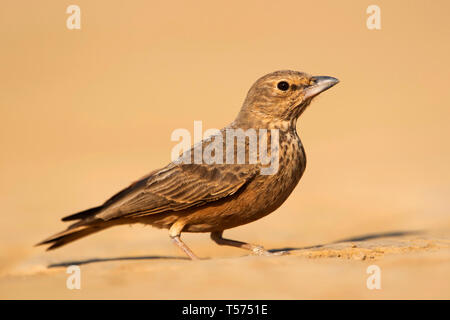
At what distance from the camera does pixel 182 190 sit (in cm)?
697

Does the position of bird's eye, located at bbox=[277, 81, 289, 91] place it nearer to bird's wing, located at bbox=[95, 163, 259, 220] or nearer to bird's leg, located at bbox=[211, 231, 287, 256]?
bird's wing, located at bbox=[95, 163, 259, 220]

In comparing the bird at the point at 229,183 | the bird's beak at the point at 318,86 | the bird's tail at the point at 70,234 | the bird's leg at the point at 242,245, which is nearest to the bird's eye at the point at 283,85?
the bird at the point at 229,183

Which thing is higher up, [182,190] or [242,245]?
[182,190]

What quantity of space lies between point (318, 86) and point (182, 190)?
1.79m

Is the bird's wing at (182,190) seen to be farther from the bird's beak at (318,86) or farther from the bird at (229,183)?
the bird's beak at (318,86)

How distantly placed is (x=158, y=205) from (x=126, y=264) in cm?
70

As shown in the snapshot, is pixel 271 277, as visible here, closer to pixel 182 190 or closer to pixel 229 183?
pixel 229 183

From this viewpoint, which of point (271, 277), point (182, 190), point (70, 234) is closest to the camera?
point (271, 277)

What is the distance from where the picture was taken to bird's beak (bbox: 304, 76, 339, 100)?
23.5ft

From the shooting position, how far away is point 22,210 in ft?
42.9

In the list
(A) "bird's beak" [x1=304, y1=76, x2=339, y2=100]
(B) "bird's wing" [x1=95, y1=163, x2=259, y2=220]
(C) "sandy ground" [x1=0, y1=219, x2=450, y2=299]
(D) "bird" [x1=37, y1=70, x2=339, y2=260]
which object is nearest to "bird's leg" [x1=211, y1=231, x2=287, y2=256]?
(D) "bird" [x1=37, y1=70, x2=339, y2=260]

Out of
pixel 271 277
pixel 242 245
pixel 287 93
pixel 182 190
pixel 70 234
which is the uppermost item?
pixel 287 93

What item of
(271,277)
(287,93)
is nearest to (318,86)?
(287,93)

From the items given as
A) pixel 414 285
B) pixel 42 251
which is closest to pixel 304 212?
pixel 42 251
